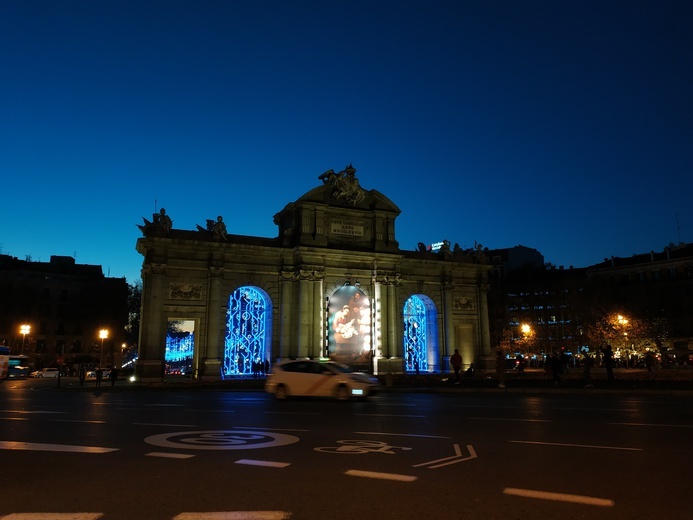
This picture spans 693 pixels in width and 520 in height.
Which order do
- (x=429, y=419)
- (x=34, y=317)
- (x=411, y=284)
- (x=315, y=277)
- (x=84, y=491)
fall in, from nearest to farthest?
(x=84, y=491), (x=429, y=419), (x=315, y=277), (x=411, y=284), (x=34, y=317)

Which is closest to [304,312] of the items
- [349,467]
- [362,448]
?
[362,448]

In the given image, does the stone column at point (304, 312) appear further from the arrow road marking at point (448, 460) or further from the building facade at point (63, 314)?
the building facade at point (63, 314)

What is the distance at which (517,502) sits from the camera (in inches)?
223

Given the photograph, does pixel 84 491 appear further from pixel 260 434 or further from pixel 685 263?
pixel 685 263

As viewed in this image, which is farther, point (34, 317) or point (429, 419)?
point (34, 317)

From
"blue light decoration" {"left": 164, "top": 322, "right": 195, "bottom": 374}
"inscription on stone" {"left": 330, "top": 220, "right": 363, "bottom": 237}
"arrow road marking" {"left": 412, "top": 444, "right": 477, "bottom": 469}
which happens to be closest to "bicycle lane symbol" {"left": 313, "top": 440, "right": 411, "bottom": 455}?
"arrow road marking" {"left": 412, "top": 444, "right": 477, "bottom": 469}

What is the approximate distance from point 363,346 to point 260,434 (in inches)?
1171

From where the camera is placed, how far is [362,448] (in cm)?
873

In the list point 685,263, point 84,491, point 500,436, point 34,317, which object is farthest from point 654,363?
point 34,317

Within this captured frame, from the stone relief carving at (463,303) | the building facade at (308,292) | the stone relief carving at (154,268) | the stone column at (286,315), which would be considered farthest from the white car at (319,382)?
the stone relief carving at (463,303)

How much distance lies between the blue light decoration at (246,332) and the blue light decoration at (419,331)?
11978 millimetres

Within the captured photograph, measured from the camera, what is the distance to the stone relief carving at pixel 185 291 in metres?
35.9

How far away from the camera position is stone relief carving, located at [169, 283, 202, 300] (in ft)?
118

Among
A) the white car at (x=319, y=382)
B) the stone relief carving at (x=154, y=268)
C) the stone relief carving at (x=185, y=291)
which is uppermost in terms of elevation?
the stone relief carving at (x=154, y=268)
